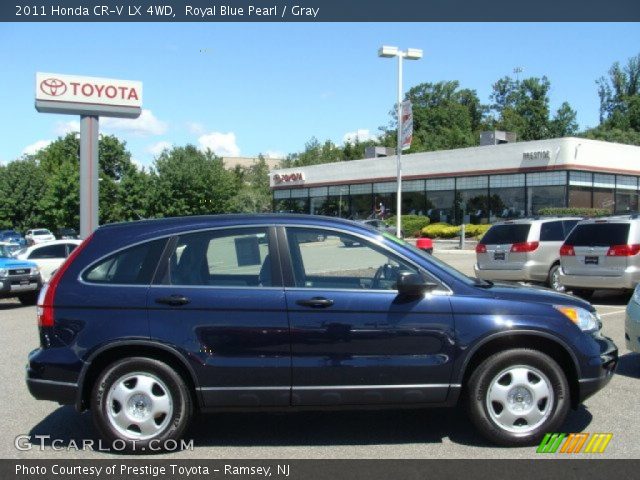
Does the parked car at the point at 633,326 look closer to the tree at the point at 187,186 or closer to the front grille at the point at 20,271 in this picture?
the front grille at the point at 20,271

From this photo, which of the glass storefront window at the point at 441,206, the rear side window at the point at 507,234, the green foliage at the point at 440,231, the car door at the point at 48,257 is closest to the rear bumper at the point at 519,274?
the rear side window at the point at 507,234

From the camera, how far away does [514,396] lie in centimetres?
520

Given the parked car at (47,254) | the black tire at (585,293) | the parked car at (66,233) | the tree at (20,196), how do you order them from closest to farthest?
the black tire at (585,293) < the parked car at (47,254) < the parked car at (66,233) < the tree at (20,196)

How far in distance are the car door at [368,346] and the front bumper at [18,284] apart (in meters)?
12.3

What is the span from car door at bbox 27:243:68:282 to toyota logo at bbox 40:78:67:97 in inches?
520

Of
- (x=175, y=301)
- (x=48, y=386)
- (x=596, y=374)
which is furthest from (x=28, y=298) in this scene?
(x=596, y=374)

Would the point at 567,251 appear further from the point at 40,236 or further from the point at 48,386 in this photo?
the point at 40,236

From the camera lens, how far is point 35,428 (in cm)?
595

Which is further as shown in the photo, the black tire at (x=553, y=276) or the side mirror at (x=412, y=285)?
the black tire at (x=553, y=276)

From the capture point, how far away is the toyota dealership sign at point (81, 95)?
94.3ft

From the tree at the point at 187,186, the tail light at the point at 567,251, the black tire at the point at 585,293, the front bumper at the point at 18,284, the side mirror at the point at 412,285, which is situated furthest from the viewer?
the tree at the point at 187,186
